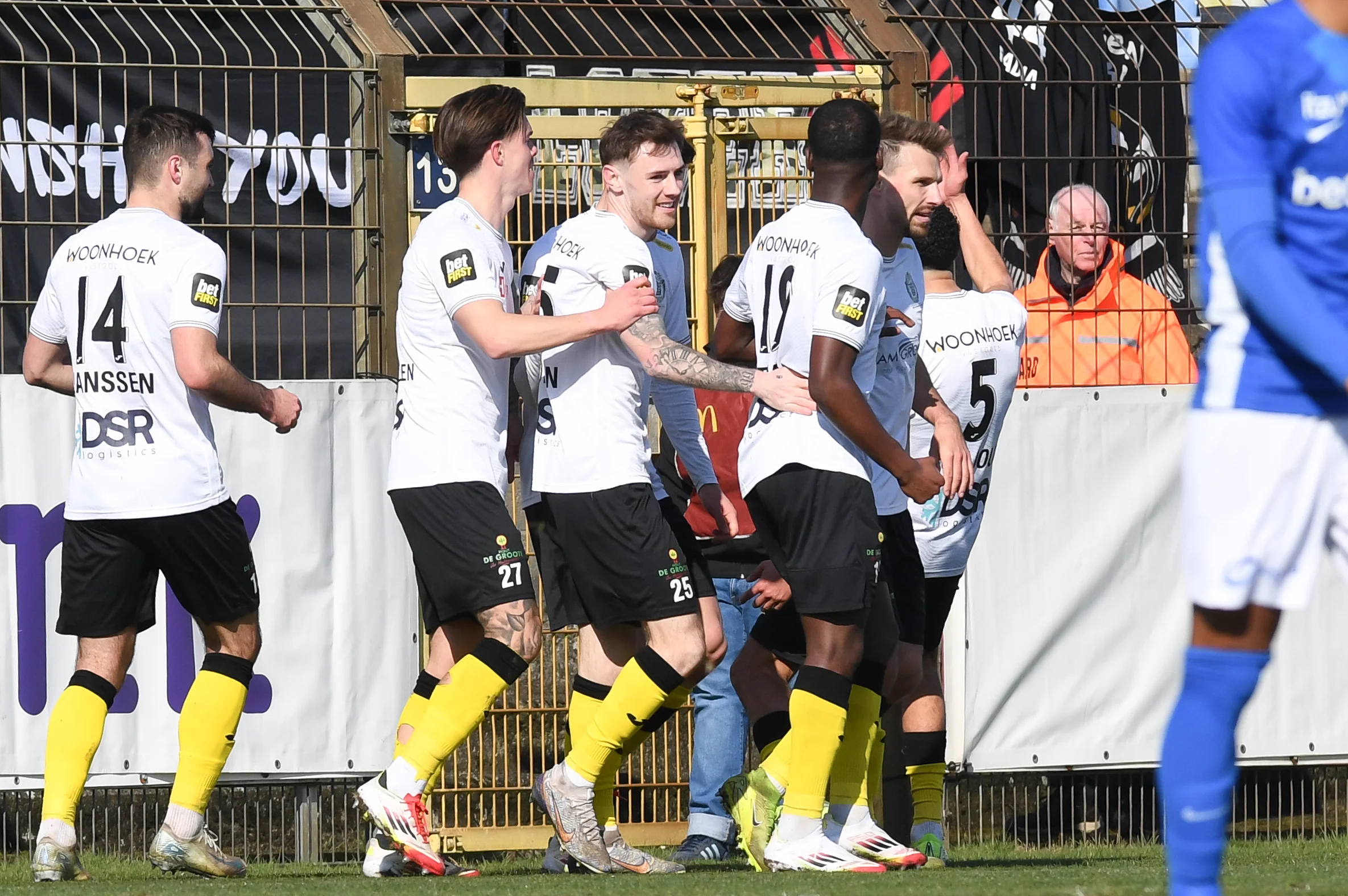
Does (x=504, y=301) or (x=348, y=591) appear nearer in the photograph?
(x=504, y=301)

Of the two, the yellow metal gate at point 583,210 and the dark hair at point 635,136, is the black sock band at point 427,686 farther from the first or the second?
the dark hair at point 635,136

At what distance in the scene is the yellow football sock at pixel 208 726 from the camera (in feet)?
18.7

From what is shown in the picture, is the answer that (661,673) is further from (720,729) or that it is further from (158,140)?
(158,140)

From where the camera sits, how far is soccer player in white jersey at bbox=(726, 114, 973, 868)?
5.71 m

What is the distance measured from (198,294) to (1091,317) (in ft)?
13.1

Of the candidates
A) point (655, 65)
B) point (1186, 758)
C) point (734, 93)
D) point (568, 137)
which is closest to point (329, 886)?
point (1186, 758)

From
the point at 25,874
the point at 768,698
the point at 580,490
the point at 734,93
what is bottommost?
the point at 25,874

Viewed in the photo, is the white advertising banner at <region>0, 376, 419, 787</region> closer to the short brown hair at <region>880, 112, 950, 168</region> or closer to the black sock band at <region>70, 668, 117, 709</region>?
the black sock band at <region>70, 668, 117, 709</region>

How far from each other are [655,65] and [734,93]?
0.96 meters

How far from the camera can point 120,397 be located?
5.68 m

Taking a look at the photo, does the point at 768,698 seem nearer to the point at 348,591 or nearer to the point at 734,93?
the point at 348,591

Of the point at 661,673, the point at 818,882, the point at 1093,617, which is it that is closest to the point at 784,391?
the point at 661,673

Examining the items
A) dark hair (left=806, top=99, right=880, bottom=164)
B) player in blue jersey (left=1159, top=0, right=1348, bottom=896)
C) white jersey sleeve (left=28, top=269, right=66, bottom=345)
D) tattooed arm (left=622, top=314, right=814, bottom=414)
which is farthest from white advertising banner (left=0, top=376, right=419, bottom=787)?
player in blue jersey (left=1159, top=0, right=1348, bottom=896)

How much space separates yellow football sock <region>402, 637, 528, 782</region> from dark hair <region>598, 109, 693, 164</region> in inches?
64.2
